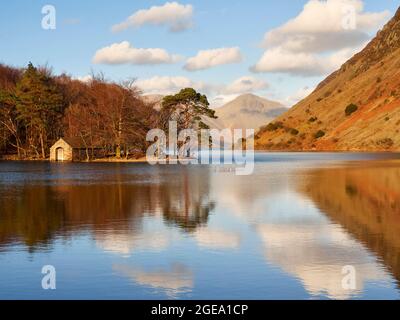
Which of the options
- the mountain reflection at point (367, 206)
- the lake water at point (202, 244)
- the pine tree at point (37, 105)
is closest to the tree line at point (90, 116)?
the pine tree at point (37, 105)

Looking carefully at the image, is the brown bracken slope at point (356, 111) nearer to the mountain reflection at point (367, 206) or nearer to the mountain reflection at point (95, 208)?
the mountain reflection at point (367, 206)

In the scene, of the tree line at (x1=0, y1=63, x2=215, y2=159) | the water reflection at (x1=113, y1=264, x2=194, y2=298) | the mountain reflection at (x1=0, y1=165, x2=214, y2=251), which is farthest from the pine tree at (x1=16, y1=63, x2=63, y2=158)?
the water reflection at (x1=113, y1=264, x2=194, y2=298)

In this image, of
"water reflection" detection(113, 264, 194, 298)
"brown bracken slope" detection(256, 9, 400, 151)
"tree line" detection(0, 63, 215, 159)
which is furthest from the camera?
"brown bracken slope" detection(256, 9, 400, 151)

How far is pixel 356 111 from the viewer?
146875 millimetres

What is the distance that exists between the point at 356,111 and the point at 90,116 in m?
74.9

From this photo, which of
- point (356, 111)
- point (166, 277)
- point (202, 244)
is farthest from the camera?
point (356, 111)

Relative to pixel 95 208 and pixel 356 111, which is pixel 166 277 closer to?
pixel 95 208

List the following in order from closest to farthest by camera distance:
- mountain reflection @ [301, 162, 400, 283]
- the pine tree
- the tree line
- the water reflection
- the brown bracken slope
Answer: the water reflection → mountain reflection @ [301, 162, 400, 283] → the tree line → the pine tree → the brown bracken slope

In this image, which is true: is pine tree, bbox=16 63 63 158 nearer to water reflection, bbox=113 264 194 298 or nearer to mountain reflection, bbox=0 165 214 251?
mountain reflection, bbox=0 165 214 251

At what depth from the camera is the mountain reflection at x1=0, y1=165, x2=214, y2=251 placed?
22031 millimetres

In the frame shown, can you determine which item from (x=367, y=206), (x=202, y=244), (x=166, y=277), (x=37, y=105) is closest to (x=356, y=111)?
(x=37, y=105)

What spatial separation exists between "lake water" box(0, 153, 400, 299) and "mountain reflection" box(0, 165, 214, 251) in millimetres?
67
